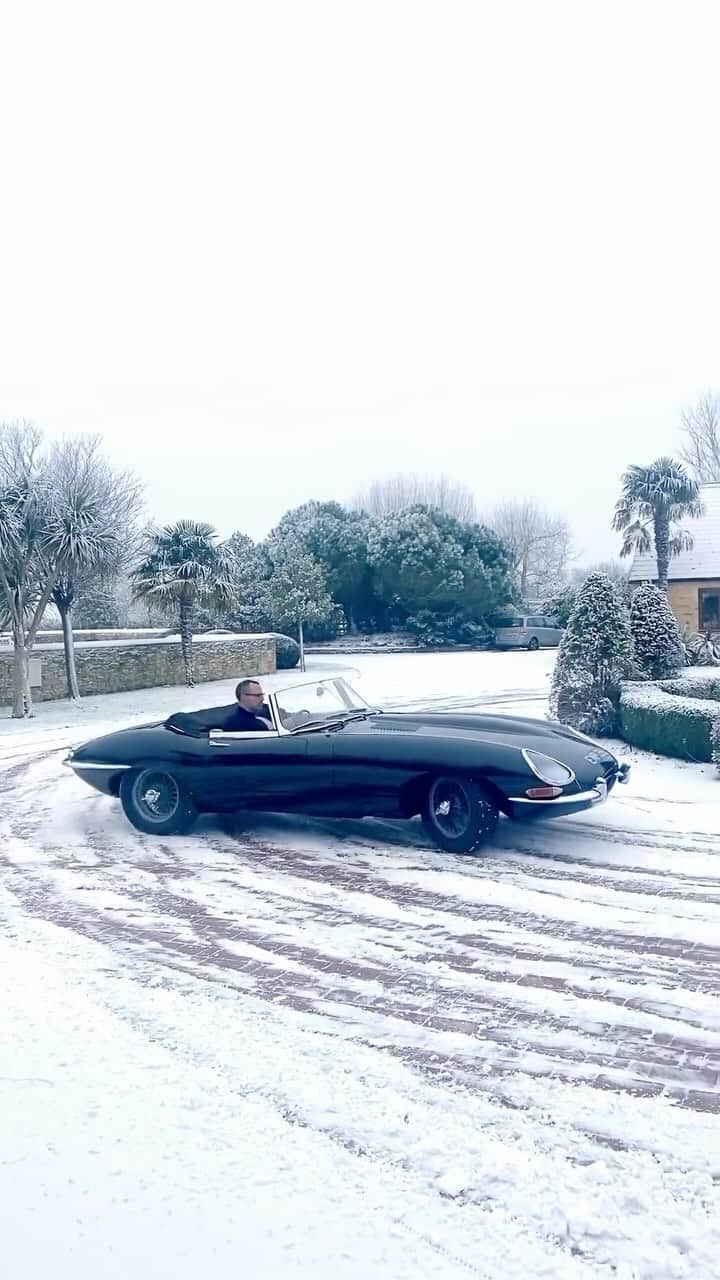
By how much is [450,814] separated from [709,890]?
183cm

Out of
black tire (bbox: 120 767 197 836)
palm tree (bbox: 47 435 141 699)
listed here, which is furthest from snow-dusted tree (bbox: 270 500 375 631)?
black tire (bbox: 120 767 197 836)

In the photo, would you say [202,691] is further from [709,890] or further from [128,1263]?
[128,1263]

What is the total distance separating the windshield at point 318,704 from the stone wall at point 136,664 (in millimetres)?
16754

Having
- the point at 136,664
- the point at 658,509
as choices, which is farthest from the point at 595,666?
the point at 658,509

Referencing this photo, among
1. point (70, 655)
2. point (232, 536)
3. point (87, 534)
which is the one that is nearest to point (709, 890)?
point (87, 534)

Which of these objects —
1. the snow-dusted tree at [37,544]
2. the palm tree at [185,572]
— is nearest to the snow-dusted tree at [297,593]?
the palm tree at [185,572]

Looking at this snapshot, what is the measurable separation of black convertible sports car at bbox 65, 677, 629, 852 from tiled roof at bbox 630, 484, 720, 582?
28.9m

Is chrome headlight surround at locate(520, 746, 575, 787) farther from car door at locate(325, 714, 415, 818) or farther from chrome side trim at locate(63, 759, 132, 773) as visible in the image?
chrome side trim at locate(63, 759, 132, 773)

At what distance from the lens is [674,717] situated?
37.1 feet

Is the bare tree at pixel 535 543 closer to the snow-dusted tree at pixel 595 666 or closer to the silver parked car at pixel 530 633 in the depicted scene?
the silver parked car at pixel 530 633

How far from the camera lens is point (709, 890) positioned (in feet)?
19.7

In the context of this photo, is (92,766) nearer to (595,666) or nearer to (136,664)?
(595,666)

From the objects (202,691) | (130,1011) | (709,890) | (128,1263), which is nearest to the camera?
(128,1263)

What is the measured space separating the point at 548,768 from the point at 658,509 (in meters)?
29.7
